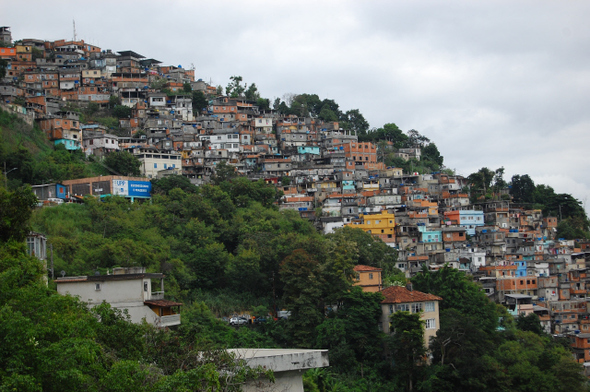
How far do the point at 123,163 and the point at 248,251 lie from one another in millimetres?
16662

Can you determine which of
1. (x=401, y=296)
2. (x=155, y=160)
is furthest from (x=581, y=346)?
(x=155, y=160)

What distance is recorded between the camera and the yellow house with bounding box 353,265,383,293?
33.3 metres

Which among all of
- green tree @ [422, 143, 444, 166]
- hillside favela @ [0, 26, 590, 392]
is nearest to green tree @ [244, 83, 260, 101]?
hillside favela @ [0, 26, 590, 392]

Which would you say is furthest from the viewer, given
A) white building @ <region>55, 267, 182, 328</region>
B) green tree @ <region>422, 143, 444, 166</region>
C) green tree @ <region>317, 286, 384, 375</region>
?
green tree @ <region>422, 143, 444, 166</region>

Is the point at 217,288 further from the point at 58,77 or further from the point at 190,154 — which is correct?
the point at 58,77

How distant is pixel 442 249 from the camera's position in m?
49.6

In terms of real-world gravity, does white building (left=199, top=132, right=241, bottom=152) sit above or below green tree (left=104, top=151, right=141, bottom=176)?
above

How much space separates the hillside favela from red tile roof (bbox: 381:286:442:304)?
109 millimetres

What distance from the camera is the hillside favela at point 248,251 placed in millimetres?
12445

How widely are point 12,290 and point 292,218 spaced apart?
32.2 meters

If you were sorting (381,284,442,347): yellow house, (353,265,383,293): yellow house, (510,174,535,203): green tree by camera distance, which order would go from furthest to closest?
(510,174,535,203): green tree → (353,265,383,293): yellow house → (381,284,442,347): yellow house

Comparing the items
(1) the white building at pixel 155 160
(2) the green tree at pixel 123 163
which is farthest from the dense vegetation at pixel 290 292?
(1) the white building at pixel 155 160

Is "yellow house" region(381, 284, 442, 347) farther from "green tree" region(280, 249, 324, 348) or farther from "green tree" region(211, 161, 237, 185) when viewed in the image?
"green tree" region(211, 161, 237, 185)

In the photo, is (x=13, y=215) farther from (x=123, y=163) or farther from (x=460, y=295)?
(x=123, y=163)
